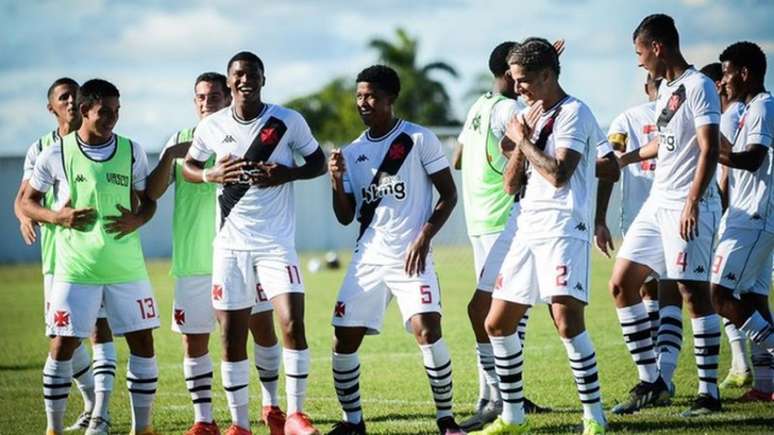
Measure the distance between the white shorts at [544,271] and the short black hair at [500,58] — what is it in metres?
2.15

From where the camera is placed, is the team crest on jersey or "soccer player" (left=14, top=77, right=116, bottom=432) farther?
"soccer player" (left=14, top=77, right=116, bottom=432)

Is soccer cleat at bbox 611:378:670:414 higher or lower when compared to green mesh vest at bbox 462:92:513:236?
lower

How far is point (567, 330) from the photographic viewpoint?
852 cm

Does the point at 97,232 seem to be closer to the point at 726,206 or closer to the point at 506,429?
the point at 506,429

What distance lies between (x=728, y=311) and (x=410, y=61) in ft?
174

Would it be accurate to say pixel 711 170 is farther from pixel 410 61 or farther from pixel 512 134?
pixel 410 61

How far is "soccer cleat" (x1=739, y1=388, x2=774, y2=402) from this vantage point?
414 inches

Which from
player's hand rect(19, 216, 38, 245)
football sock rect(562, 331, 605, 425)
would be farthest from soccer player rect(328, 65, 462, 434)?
player's hand rect(19, 216, 38, 245)

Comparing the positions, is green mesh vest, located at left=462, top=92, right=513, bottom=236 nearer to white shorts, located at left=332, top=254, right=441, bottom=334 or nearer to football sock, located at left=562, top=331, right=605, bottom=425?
white shorts, located at left=332, top=254, right=441, bottom=334

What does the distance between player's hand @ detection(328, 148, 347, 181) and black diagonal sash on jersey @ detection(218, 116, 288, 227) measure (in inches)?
17.4

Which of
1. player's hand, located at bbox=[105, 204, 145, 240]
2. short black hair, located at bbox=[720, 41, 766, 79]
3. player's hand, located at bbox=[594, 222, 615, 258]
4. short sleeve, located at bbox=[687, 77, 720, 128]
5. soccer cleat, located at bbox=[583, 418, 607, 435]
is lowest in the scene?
soccer cleat, located at bbox=[583, 418, 607, 435]

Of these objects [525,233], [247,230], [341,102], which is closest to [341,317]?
[247,230]

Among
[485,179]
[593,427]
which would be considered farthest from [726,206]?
[593,427]

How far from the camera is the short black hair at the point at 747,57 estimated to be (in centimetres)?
1065
